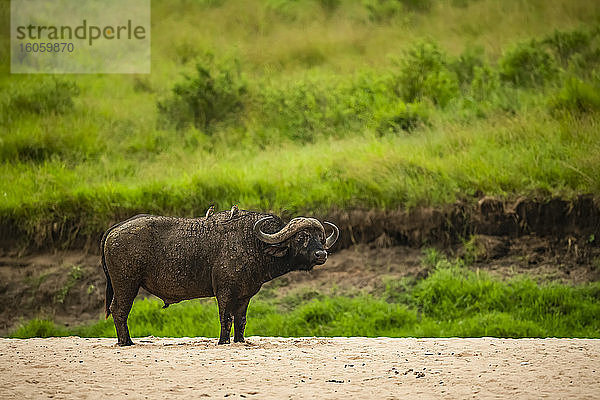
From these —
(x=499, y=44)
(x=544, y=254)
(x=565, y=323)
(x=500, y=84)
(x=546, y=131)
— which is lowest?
(x=565, y=323)

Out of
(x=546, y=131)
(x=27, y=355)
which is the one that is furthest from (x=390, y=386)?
(x=546, y=131)

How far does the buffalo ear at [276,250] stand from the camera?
10.5 m

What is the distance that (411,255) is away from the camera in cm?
1606

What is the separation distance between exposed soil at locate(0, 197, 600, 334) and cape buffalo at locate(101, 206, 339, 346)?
529 centimetres

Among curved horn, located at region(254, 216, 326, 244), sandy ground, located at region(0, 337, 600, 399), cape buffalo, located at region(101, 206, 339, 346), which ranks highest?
curved horn, located at region(254, 216, 326, 244)

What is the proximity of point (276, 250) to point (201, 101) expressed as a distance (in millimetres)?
13841

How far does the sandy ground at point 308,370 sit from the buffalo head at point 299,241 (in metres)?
1.16

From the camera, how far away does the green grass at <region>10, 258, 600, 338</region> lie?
555 inches

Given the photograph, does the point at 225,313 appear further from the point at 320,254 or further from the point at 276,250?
the point at 320,254

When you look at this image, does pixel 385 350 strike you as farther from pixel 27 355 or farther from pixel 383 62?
pixel 383 62

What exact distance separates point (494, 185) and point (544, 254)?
1.72 m

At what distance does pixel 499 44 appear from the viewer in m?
26.0

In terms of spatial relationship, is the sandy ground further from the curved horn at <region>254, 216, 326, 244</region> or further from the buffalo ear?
the curved horn at <region>254, 216, 326, 244</region>

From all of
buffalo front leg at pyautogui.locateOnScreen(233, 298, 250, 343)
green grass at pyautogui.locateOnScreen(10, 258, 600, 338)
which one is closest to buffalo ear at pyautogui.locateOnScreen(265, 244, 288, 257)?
buffalo front leg at pyautogui.locateOnScreen(233, 298, 250, 343)
